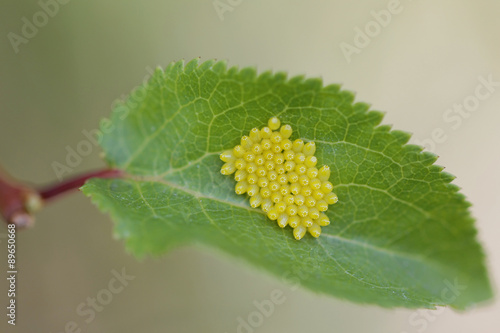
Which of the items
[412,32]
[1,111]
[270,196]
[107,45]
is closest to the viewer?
[270,196]

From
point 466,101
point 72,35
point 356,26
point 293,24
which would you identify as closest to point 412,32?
point 356,26

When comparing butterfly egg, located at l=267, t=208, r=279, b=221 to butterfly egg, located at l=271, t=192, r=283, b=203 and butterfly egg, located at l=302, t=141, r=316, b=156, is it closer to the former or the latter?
butterfly egg, located at l=271, t=192, r=283, b=203

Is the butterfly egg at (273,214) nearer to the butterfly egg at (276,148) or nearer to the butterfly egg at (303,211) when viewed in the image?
the butterfly egg at (303,211)

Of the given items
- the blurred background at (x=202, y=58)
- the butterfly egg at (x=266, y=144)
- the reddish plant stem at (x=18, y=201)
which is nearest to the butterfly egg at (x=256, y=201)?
the butterfly egg at (x=266, y=144)

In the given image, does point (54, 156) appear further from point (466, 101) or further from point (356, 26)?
point (466, 101)

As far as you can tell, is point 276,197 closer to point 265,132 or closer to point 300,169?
point 300,169

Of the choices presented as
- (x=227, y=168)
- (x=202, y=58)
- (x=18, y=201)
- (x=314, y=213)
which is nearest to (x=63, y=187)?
(x=18, y=201)
